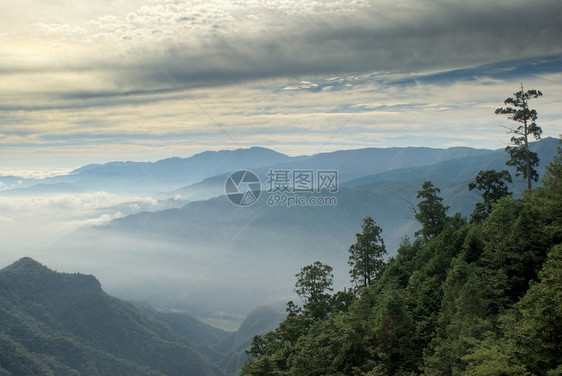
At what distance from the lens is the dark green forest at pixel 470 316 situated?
623 inches

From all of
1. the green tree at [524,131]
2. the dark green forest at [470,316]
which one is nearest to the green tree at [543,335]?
the dark green forest at [470,316]

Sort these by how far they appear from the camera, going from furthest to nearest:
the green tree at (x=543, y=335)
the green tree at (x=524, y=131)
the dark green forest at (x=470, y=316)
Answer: the green tree at (x=524, y=131) < the dark green forest at (x=470, y=316) < the green tree at (x=543, y=335)

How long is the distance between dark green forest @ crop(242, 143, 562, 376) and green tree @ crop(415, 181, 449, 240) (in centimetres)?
1062

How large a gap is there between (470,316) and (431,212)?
28.2 metres

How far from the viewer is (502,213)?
2606 centimetres

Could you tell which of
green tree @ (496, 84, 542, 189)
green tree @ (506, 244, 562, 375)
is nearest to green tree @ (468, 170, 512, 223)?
green tree @ (496, 84, 542, 189)

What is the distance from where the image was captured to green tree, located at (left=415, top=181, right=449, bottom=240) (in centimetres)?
4647

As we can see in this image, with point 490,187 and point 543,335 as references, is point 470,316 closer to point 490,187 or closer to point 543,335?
point 543,335

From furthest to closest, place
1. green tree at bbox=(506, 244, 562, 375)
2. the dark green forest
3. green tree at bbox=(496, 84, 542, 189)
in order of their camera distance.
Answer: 1. green tree at bbox=(496, 84, 542, 189)
2. the dark green forest
3. green tree at bbox=(506, 244, 562, 375)

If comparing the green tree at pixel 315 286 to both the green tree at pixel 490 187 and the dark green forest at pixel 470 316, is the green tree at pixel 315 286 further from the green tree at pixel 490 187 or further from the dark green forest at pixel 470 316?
the green tree at pixel 490 187

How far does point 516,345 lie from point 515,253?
448 inches

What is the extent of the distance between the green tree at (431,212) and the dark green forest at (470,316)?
10.6 metres

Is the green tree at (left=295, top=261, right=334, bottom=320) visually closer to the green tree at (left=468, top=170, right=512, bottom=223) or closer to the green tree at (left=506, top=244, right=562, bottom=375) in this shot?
the green tree at (left=468, top=170, right=512, bottom=223)

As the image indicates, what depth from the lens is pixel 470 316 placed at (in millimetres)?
20500
